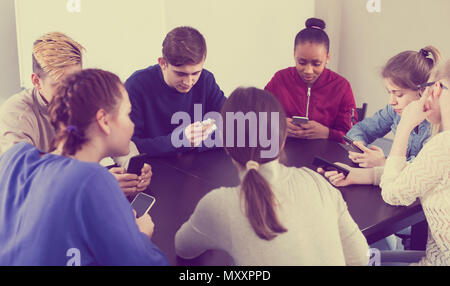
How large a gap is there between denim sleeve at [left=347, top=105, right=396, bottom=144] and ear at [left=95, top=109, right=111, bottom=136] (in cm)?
137

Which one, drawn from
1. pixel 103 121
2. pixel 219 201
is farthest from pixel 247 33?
pixel 219 201

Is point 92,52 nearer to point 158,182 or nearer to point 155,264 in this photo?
point 158,182

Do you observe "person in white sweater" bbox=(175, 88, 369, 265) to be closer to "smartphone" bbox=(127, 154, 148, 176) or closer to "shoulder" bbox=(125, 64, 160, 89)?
"smartphone" bbox=(127, 154, 148, 176)

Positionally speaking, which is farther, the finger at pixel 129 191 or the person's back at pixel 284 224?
the finger at pixel 129 191

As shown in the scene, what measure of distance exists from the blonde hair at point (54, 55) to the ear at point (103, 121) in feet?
1.88

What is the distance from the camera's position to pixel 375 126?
7.09ft

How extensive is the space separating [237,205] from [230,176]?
72 centimetres

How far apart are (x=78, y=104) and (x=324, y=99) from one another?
1686mm

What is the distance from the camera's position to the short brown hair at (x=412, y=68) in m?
1.82

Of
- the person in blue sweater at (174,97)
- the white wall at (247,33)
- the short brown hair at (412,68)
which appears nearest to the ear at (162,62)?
the person in blue sweater at (174,97)

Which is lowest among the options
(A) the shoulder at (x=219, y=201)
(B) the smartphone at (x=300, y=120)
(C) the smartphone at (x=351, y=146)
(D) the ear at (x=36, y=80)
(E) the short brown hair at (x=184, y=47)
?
(C) the smartphone at (x=351, y=146)

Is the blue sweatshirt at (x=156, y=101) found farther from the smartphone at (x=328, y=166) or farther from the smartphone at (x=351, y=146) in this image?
the smartphone at (x=351, y=146)

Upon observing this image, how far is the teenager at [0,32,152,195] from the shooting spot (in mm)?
1548

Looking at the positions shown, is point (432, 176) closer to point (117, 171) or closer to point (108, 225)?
point (108, 225)
